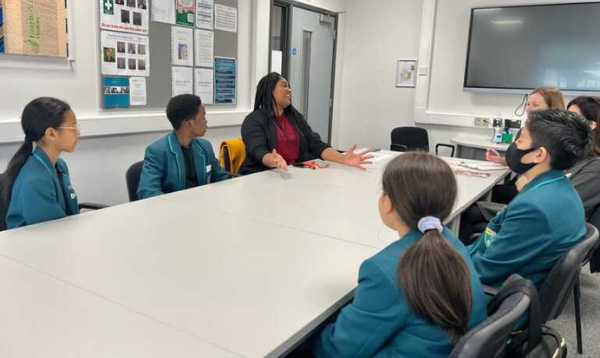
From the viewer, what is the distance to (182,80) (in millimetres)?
3928

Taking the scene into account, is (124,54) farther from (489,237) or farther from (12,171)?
(489,237)

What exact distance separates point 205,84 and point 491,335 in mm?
3646

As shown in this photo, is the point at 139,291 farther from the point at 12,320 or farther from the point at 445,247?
the point at 445,247

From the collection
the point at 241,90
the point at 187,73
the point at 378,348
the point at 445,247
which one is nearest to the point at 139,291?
the point at 378,348

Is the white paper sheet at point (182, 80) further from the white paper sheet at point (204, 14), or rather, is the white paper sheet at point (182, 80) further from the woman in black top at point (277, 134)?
the woman in black top at point (277, 134)

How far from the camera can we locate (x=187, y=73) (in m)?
3.96

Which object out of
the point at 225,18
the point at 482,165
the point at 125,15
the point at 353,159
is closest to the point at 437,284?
the point at 353,159

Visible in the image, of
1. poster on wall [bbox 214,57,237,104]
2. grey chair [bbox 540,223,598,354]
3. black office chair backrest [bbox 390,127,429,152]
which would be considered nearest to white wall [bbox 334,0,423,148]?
black office chair backrest [bbox 390,127,429,152]

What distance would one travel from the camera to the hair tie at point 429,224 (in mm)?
1073

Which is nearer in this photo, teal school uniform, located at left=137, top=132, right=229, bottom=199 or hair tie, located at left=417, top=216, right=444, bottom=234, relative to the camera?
hair tie, located at left=417, top=216, right=444, bottom=234

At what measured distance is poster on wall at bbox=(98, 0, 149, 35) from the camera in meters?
3.24

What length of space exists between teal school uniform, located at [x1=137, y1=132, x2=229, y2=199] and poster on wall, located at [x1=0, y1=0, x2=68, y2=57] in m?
1.08

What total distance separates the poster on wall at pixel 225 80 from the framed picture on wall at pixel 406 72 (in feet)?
7.63

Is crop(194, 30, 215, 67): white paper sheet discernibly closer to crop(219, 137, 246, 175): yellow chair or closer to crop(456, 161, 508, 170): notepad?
crop(219, 137, 246, 175): yellow chair
